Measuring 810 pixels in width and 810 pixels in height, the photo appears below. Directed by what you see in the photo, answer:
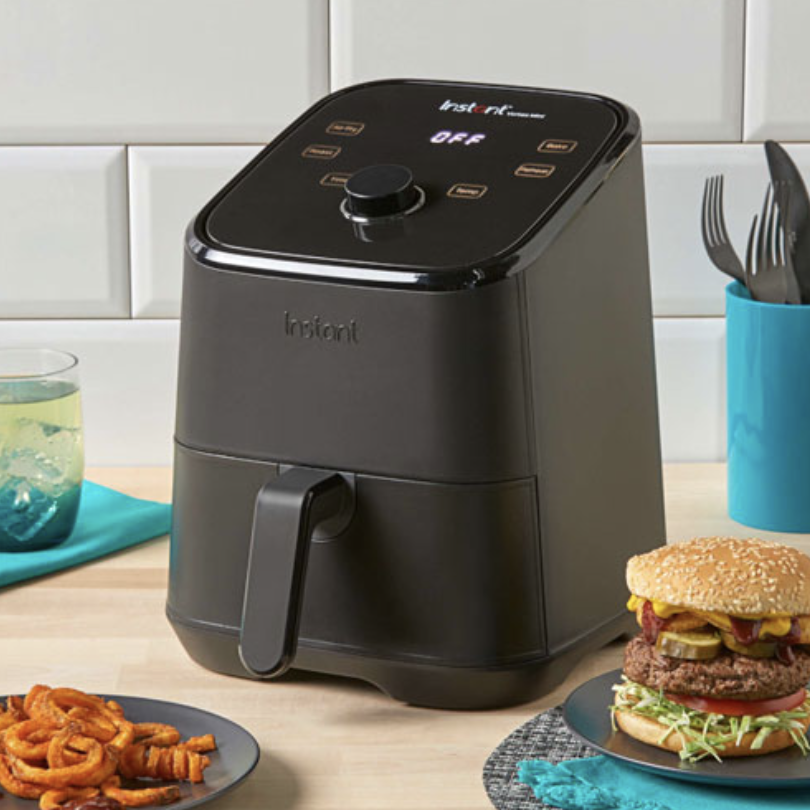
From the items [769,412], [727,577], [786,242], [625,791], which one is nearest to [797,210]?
[786,242]

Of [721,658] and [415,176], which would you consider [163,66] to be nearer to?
[415,176]

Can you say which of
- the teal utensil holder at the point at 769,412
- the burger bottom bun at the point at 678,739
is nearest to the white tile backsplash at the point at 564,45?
the teal utensil holder at the point at 769,412

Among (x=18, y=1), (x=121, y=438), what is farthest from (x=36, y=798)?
(x=18, y=1)

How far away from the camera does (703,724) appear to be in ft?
2.82

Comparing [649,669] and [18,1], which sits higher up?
[18,1]

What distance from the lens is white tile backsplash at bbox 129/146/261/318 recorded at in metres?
1.46

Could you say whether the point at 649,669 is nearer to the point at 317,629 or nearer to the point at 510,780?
the point at 510,780

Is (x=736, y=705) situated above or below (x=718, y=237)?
below

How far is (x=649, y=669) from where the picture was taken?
2.88 feet

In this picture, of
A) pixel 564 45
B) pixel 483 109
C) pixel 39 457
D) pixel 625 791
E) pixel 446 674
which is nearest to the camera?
pixel 625 791

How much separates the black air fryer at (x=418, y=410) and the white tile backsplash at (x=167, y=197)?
433mm

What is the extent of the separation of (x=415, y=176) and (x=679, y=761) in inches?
14.8

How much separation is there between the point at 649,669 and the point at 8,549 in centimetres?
54

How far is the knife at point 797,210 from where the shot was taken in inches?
49.2
